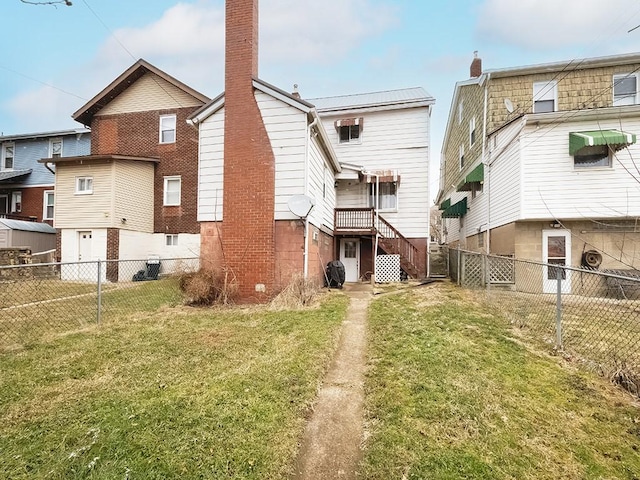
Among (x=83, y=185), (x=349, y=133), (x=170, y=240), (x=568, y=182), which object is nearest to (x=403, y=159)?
(x=349, y=133)

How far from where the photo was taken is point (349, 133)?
52.5ft

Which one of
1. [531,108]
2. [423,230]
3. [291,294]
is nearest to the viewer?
[291,294]

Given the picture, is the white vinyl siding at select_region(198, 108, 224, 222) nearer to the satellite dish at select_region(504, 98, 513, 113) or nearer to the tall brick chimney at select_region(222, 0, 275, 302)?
the tall brick chimney at select_region(222, 0, 275, 302)

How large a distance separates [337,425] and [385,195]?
1307cm

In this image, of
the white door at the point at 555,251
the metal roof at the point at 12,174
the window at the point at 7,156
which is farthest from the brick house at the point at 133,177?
the white door at the point at 555,251

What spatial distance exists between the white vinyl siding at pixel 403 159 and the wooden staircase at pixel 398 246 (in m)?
0.91

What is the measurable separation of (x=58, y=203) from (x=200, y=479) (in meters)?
17.6

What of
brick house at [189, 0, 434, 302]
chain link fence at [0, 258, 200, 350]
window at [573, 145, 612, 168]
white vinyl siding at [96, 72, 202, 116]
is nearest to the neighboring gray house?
white vinyl siding at [96, 72, 202, 116]

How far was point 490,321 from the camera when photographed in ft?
21.2

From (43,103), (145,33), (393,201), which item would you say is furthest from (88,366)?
(43,103)

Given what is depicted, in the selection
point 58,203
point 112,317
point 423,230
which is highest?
point 58,203

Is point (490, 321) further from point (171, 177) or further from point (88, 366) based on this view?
point (171, 177)

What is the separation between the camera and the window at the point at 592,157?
10906mm

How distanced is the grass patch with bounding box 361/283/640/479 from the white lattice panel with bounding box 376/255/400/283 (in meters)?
8.14
